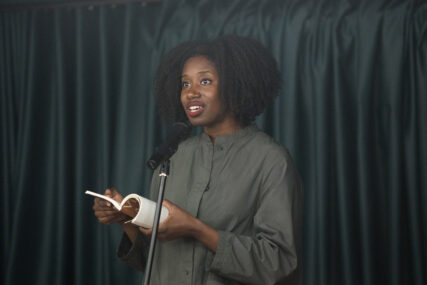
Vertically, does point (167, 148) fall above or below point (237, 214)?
above

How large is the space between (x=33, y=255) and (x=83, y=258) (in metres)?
0.28

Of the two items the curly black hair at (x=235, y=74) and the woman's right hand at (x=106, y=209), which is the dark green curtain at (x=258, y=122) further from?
the woman's right hand at (x=106, y=209)

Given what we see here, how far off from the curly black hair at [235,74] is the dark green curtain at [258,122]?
1.73ft

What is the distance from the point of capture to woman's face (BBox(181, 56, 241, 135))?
1367 millimetres

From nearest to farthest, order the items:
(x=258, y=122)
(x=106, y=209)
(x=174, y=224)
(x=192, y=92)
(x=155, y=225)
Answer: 1. (x=155, y=225)
2. (x=174, y=224)
3. (x=106, y=209)
4. (x=192, y=92)
5. (x=258, y=122)

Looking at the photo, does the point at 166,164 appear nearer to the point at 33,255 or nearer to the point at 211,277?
the point at 211,277

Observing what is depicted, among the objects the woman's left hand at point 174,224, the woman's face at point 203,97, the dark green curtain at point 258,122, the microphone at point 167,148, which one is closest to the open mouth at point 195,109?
the woman's face at point 203,97

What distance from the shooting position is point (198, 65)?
4.62ft

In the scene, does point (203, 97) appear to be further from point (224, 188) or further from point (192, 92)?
point (224, 188)

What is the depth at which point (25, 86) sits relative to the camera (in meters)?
2.25

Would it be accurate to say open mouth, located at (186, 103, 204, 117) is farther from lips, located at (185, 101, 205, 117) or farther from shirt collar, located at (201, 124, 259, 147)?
shirt collar, located at (201, 124, 259, 147)

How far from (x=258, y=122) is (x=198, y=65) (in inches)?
27.2

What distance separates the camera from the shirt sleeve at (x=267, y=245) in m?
1.17

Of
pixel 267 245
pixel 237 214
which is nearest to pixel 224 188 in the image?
pixel 237 214
